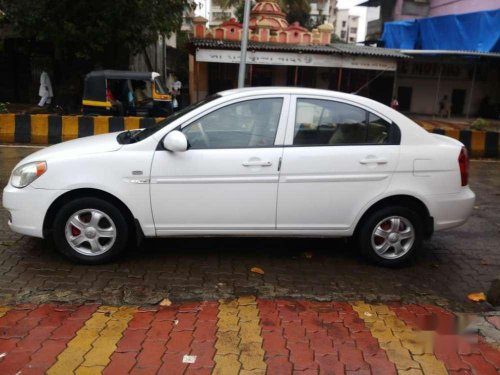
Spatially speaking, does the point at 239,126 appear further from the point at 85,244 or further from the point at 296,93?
the point at 85,244

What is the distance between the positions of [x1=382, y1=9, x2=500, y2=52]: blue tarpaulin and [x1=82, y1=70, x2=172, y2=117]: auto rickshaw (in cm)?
1528

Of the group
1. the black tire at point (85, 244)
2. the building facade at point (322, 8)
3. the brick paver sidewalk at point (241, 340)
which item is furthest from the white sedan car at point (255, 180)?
the building facade at point (322, 8)

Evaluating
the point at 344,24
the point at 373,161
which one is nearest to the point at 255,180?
the point at 373,161

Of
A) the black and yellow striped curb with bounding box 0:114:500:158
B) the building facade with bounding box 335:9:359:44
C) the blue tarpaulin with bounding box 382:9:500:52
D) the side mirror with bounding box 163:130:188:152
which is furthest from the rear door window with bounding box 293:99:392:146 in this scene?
the building facade with bounding box 335:9:359:44

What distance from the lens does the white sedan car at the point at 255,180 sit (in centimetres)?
411

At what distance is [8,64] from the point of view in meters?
20.0

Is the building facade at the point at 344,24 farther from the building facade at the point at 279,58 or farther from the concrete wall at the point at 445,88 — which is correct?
the building facade at the point at 279,58

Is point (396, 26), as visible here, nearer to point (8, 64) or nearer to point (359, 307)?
point (8, 64)

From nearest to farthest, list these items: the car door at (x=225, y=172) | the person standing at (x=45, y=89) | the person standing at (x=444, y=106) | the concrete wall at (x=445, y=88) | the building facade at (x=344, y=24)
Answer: the car door at (x=225, y=172) → the person standing at (x=45, y=89) → the person standing at (x=444, y=106) → the concrete wall at (x=445, y=88) → the building facade at (x=344, y=24)

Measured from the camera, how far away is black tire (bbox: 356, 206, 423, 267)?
440 centimetres

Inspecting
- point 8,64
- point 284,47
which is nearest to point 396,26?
point 284,47

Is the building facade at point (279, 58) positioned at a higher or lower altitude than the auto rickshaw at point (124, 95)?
higher

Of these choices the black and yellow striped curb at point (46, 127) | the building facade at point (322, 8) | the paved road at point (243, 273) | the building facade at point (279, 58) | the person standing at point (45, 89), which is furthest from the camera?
the building facade at point (322, 8)

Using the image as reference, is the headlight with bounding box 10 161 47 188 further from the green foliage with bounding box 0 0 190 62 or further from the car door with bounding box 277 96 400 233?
the green foliage with bounding box 0 0 190 62
